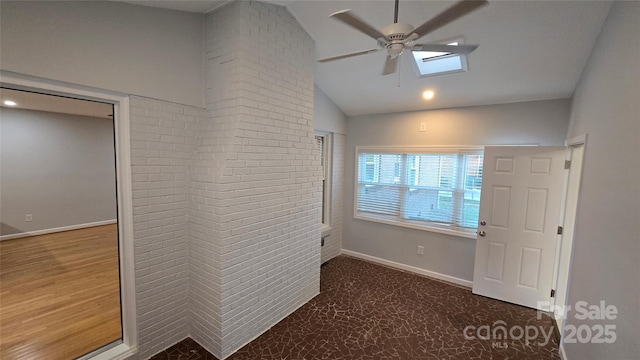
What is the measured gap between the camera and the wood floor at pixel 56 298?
218cm

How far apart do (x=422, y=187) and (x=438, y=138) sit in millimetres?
763

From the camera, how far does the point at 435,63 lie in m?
3.09

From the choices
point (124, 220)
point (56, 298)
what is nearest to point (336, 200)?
point (124, 220)

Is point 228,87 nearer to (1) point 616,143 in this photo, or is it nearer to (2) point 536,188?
(1) point 616,143

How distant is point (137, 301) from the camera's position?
2094mm

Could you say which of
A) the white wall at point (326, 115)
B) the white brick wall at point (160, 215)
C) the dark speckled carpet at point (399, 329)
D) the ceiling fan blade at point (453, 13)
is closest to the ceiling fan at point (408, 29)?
the ceiling fan blade at point (453, 13)

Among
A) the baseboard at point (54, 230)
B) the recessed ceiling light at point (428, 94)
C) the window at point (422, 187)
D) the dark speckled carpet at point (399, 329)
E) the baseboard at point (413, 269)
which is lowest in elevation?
the dark speckled carpet at point (399, 329)

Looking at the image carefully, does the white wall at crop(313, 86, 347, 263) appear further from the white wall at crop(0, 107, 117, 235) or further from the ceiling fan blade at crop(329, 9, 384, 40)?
the white wall at crop(0, 107, 117, 235)

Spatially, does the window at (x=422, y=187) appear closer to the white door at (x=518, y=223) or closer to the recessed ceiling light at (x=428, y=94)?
the white door at (x=518, y=223)

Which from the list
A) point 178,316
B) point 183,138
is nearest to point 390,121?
point 183,138

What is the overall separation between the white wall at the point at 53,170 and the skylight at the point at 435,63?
4699 millimetres

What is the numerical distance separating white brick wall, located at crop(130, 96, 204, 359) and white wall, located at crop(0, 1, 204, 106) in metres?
0.18

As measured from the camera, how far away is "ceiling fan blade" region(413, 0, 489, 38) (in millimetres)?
1213

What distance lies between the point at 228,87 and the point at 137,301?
1940 millimetres
